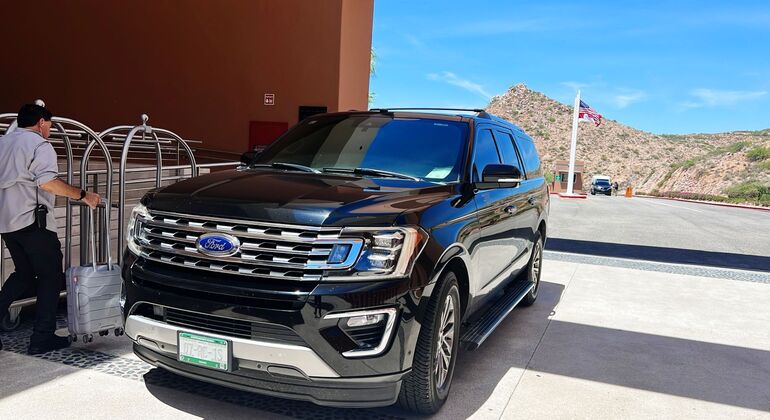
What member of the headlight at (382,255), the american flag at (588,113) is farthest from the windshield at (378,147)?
the american flag at (588,113)

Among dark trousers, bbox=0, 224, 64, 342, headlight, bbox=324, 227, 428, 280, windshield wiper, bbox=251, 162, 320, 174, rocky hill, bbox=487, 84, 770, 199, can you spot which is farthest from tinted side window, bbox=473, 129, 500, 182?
rocky hill, bbox=487, 84, 770, 199

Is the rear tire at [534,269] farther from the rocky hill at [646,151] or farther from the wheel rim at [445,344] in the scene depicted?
the rocky hill at [646,151]

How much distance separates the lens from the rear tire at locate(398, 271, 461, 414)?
10.8 ft

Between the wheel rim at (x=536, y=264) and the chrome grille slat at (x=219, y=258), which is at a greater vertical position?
the chrome grille slat at (x=219, y=258)

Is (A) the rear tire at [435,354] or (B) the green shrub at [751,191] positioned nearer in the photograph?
(A) the rear tire at [435,354]

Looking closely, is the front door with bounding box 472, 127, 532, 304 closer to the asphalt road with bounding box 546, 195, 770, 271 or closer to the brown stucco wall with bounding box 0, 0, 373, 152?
the brown stucco wall with bounding box 0, 0, 373, 152

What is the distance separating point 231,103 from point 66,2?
15.0 ft

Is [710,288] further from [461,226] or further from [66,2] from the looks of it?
[66,2]

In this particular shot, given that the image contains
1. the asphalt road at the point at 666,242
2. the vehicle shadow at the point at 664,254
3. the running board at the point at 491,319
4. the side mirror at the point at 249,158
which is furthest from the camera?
the asphalt road at the point at 666,242

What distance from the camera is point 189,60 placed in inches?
429

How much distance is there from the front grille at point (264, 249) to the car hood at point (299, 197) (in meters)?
0.05

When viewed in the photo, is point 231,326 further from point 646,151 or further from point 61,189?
point 646,151

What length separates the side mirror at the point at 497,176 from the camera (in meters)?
4.21

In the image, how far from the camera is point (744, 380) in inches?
183
